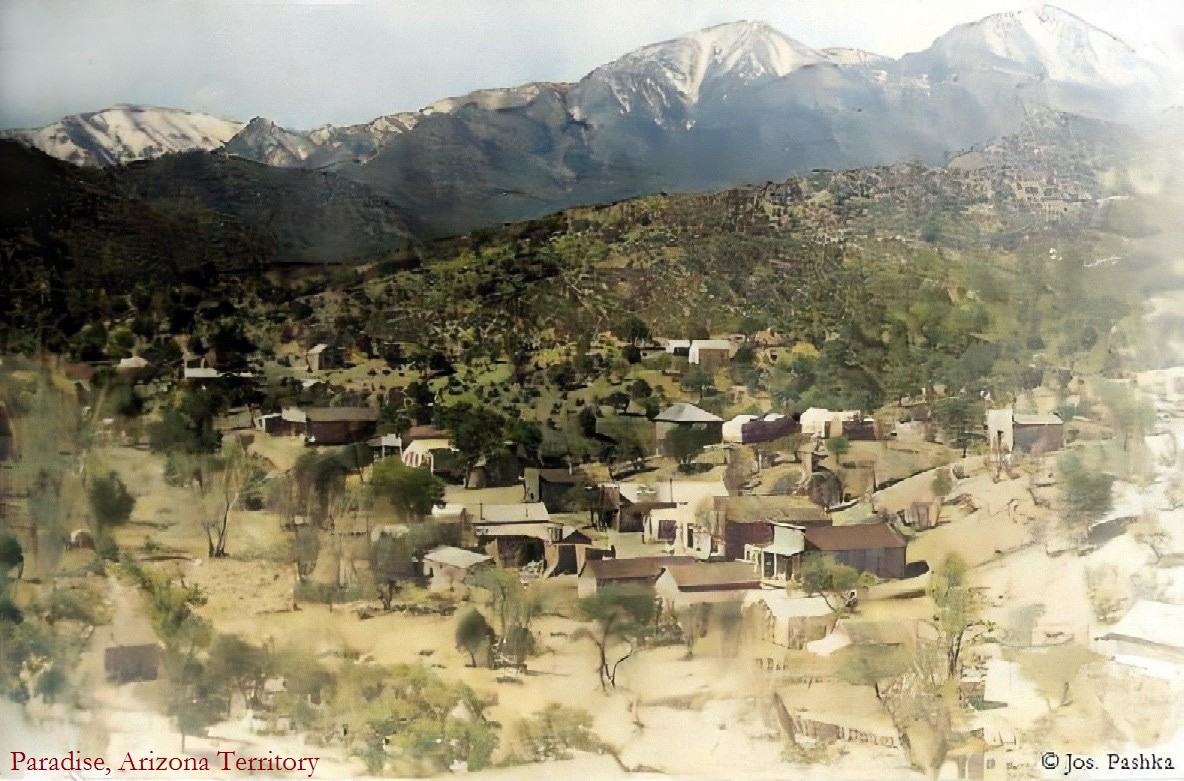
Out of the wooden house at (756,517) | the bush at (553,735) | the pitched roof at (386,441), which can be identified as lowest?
the bush at (553,735)

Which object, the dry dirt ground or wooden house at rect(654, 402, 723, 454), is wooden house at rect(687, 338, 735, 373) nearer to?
wooden house at rect(654, 402, 723, 454)

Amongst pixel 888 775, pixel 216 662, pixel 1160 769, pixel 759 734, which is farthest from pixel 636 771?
pixel 1160 769

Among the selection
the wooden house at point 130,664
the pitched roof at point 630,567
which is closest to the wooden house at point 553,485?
the pitched roof at point 630,567

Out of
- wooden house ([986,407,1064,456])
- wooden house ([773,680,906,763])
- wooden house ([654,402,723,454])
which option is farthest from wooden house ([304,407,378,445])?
wooden house ([986,407,1064,456])

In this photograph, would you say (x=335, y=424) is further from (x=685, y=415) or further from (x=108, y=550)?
(x=685, y=415)

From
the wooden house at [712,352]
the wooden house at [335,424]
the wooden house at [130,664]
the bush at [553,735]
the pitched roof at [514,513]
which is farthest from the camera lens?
the wooden house at [712,352]

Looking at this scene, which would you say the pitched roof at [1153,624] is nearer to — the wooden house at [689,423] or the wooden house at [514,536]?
the wooden house at [689,423]

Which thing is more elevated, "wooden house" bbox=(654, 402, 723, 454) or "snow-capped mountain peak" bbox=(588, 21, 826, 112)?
"snow-capped mountain peak" bbox=(588, 21, 826, 112)

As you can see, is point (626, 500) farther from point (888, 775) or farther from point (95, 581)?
point (95, 581)
